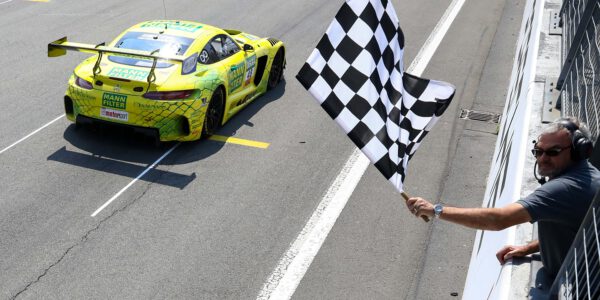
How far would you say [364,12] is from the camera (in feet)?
14.8

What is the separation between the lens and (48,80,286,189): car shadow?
9115 millimetres

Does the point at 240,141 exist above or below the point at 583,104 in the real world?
below

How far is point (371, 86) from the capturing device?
4559mm

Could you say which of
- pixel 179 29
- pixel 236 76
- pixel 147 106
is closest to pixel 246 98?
pixel 236 76

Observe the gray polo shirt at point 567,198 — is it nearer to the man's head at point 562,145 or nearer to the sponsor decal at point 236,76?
the man's head at point 562,145

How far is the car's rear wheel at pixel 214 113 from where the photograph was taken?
32.9ft

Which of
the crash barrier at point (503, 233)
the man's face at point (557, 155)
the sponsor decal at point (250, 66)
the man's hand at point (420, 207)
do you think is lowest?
the sponsor decal at point (250, 66)

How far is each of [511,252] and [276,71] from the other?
8.31 metres

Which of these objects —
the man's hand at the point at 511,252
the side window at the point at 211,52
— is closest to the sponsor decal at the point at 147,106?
the side window at the point at 211,52

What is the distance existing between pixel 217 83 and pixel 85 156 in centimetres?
200

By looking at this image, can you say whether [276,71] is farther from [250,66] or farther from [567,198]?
[567,198]

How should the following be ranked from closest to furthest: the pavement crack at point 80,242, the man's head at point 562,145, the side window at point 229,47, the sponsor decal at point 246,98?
the man's head at point 562,145 < the pavement crack at point 80,242 < the side window at point 229,47 < the sponsor decal at point 246,98

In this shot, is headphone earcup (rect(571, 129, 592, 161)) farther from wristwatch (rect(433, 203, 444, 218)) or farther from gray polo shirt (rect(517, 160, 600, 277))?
wristwatch (rect(433, 203, 444, 218))

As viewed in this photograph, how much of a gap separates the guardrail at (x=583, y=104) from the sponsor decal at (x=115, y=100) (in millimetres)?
5239
